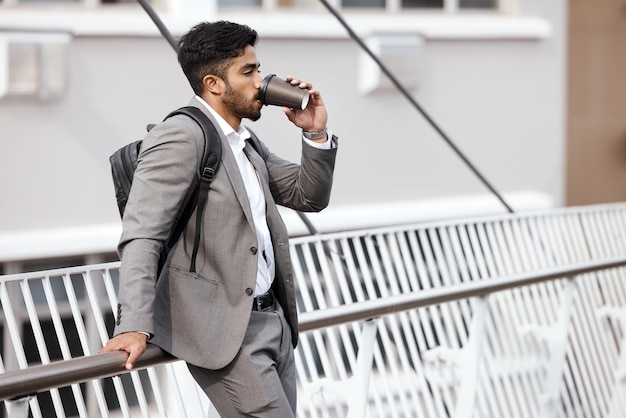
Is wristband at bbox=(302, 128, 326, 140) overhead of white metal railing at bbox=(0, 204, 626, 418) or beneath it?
overhead

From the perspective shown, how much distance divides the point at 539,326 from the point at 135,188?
3.59 metres

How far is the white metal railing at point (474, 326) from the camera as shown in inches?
165

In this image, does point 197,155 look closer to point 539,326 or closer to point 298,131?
point 539,326

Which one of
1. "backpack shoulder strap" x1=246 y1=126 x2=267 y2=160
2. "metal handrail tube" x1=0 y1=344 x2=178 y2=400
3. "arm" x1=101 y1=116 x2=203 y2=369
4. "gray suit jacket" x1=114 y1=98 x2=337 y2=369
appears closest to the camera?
"metal handrail tube" x1=0 y1=344 x2=178 y2=400

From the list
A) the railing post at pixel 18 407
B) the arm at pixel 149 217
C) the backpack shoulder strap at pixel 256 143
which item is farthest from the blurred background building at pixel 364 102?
the railing post at pixel 18 407

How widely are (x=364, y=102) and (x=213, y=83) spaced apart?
656 cm

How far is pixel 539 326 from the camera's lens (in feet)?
19.2

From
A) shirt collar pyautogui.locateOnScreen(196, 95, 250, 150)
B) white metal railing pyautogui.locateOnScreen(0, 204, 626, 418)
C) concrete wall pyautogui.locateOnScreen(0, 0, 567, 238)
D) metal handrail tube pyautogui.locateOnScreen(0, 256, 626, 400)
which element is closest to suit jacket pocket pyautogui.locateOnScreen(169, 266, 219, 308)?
metal handrail tube pyautogui.locateOnScreen(0, 256, 626, 400)

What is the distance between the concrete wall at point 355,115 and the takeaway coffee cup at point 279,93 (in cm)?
539

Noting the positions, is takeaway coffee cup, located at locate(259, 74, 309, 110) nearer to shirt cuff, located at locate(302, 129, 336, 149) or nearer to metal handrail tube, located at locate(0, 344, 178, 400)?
shirt cuff, located at locate(302, 129, 336, 149)

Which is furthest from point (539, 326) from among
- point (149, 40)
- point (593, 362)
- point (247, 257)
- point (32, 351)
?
point (32, 351)

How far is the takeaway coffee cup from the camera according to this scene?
113 inches

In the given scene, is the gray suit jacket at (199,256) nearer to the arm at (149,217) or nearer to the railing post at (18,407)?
the arm at (149,217)

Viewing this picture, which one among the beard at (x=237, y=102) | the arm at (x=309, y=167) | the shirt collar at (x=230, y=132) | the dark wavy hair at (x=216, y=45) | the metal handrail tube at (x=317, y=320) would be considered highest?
the dark wavy hair at (x=216, y=45)
